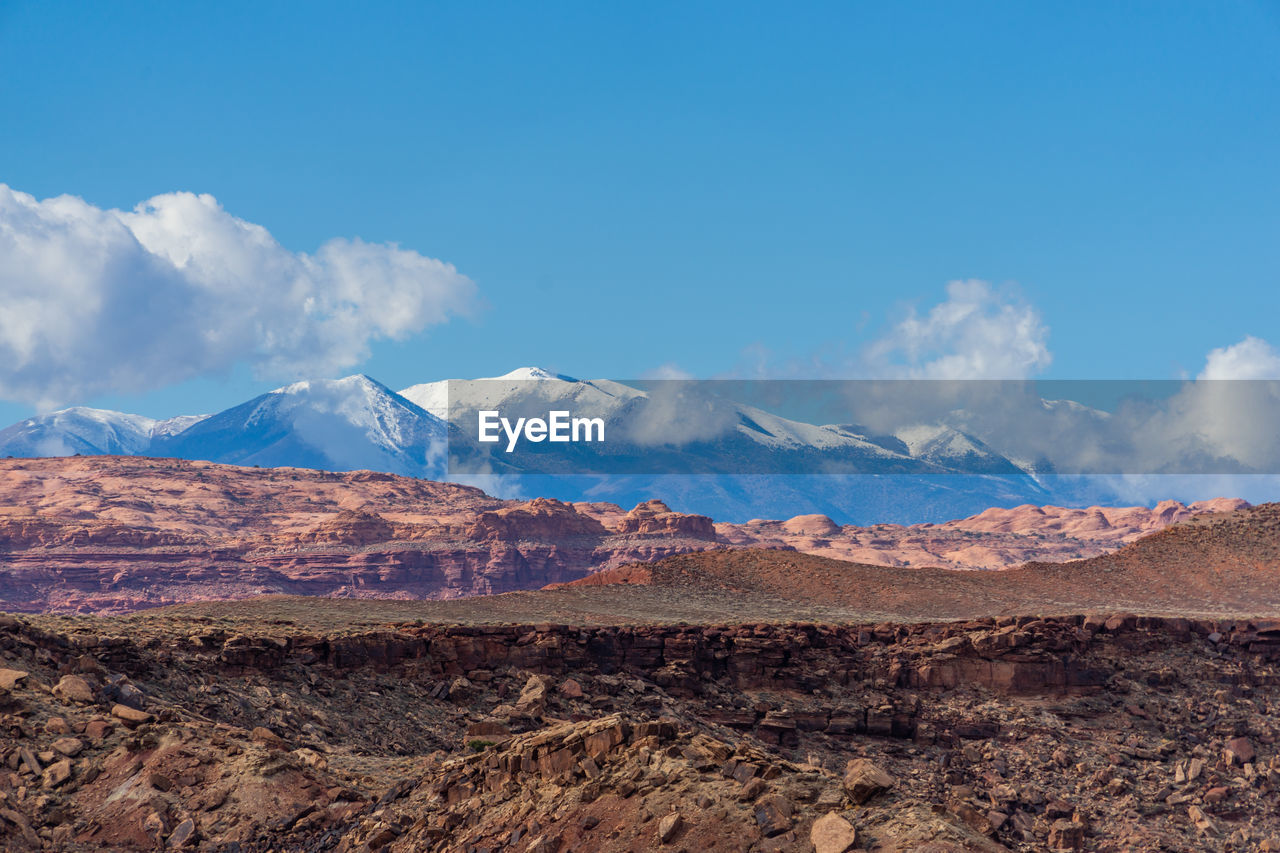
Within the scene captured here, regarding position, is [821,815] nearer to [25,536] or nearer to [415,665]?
[415,665]

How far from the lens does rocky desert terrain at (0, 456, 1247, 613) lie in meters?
102

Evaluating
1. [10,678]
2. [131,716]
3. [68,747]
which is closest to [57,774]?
[68,747]

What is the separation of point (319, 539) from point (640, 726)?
9986 centimetres

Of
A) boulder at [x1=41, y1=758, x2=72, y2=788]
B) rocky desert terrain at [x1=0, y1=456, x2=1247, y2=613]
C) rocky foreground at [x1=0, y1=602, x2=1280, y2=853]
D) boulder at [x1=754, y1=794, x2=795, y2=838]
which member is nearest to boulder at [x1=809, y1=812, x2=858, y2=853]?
rocky foreground at [x1=0, y1=602, x2=1280, y2=853]

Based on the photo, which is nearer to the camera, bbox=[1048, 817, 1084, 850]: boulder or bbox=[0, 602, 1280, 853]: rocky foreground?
bbox=[0, 602, 1280, 853]: rocky foreground

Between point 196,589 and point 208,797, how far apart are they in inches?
3494

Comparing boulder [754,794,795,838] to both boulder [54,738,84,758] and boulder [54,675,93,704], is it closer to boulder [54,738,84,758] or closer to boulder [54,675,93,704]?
boulder [54,738,84,758]

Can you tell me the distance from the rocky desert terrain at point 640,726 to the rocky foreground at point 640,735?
0.06 m

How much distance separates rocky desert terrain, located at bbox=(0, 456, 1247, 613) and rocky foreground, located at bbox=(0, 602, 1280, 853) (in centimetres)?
6700

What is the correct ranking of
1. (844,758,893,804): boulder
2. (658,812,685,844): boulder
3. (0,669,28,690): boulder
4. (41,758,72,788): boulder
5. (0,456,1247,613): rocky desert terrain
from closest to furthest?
(844,758,893,804): boulder → (658,812,685,844): boulder → (41,758,72,788): boulder → (0,669,28,690): boulder → (0,456,1247,613): rocky desert terrain

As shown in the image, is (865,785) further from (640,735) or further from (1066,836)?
(1066,836)

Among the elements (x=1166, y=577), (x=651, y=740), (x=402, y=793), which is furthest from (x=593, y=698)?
(x=1166, y=577)

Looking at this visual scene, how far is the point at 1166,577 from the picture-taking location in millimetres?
62531

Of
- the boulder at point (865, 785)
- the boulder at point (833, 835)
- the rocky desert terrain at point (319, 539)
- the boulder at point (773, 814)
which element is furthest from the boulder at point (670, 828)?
the rocky desert terrain at point (319, 539)
